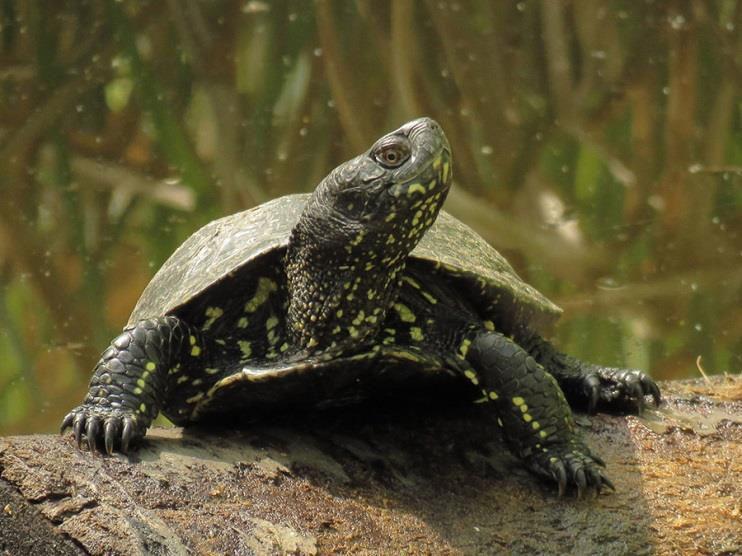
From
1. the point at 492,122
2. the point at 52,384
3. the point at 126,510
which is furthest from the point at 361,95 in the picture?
the point at 126,510

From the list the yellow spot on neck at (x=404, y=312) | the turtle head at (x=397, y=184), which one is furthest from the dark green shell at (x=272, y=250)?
the turtle head at (x=397, y=184)

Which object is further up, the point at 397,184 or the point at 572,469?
the point at 397,184

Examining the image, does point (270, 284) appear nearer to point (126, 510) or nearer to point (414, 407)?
point (414, 407)

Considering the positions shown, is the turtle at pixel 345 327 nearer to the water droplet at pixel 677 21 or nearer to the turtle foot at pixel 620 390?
the turtle foot at pixel 620 390

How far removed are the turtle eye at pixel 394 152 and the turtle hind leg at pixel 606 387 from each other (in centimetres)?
83

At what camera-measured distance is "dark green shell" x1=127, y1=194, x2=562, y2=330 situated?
2209 millimetres

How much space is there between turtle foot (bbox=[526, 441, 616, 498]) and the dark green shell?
1.54 feet

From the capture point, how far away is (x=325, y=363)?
2.06 m

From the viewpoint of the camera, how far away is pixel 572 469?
1962 mm

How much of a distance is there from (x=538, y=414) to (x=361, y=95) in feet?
12.9

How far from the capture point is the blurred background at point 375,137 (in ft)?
16.4

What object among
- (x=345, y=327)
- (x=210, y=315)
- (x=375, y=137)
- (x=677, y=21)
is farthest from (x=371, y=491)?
(x=677, y=21)

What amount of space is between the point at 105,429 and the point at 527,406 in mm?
888

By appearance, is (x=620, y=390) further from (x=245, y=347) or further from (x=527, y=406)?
(x=245, y=347)
